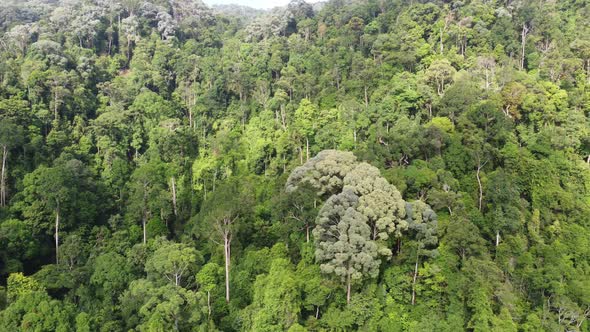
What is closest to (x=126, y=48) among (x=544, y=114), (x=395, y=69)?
(x=395, y=69)

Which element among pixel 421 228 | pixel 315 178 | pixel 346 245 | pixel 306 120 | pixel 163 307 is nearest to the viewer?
pixel 163 307

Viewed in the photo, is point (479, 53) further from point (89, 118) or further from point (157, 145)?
point (89, 118)

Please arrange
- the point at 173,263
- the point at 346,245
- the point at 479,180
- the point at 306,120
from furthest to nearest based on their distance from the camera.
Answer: the point at 306,120, the point at 479,180, the point at 173,263, the point at 346,245

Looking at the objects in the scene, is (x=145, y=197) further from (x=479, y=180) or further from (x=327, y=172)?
(x=479, y=180)

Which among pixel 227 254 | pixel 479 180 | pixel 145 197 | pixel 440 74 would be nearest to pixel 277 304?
pixel 227 254

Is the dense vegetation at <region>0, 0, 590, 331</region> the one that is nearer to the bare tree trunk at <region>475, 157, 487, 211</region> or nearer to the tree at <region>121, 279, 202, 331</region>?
the tree at <region>121, 279, 202, 331</region>

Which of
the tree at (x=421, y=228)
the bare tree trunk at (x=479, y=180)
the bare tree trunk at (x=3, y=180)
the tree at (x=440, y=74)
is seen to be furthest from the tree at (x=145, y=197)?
the tree at (x=440, y=74)

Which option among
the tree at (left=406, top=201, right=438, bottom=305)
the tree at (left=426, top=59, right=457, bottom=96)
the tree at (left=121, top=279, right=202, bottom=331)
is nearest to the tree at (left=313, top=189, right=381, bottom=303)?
the tree at (left=406, top=201, right=438, bottom=305)
